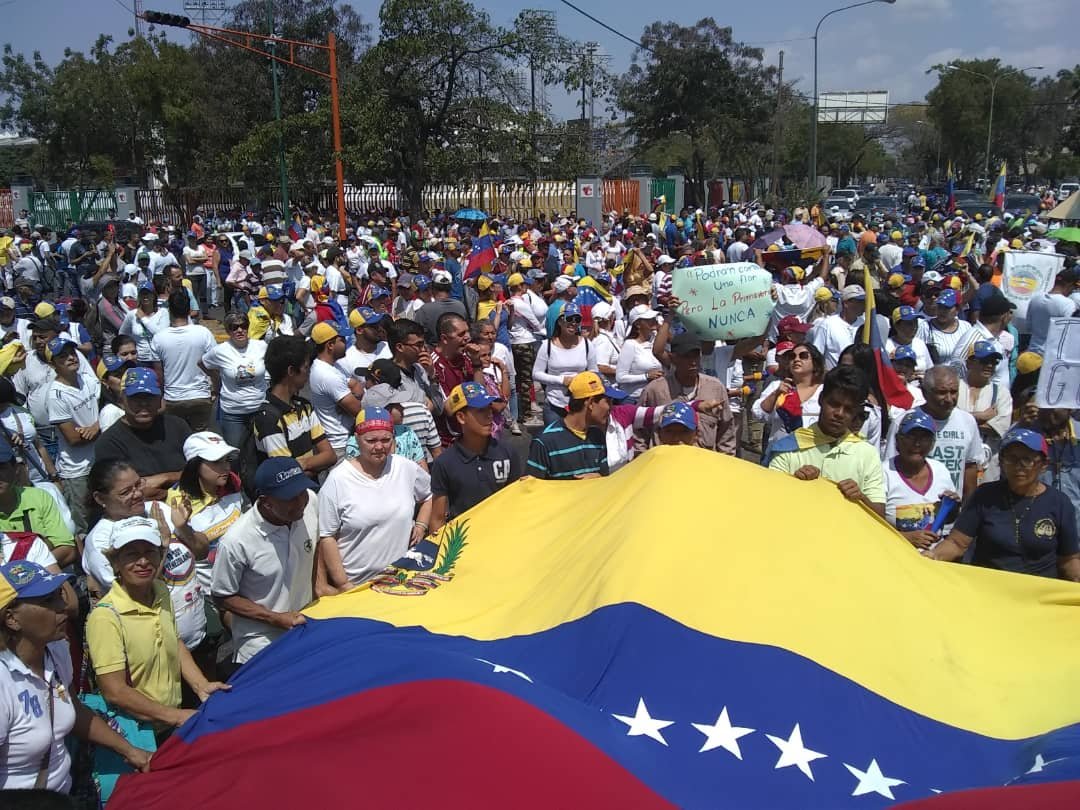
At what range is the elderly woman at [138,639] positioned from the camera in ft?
12.4

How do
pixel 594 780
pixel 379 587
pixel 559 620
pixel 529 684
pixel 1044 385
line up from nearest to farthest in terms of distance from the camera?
pixel 594 780 → pixel 529 684 → pixel 559 620 → pixel 379 587 → pixel 1044 385

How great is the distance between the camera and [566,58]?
104ft

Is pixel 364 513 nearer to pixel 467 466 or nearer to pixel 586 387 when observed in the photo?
pixel 467 466

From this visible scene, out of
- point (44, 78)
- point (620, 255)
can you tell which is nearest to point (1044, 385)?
point (620, 255)

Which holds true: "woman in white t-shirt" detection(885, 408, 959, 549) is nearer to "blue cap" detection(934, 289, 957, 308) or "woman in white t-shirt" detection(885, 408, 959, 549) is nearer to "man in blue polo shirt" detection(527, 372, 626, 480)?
"man in blue polo shirt" detection(527, 372, 626, 480)

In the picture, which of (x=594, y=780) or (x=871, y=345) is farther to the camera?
(x=871, y=345)

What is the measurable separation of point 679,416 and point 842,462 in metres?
0.88

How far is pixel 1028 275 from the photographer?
10.7 meters

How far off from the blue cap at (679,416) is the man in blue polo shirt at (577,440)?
43 cm

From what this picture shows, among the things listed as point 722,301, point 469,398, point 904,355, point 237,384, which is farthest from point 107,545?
point 904,355

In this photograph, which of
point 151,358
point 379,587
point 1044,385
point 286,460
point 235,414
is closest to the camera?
point 286,460

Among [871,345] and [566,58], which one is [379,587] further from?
[566,58]

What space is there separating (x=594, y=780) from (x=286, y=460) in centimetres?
207

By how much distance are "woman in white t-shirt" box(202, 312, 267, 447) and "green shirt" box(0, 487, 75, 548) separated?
2508mm
